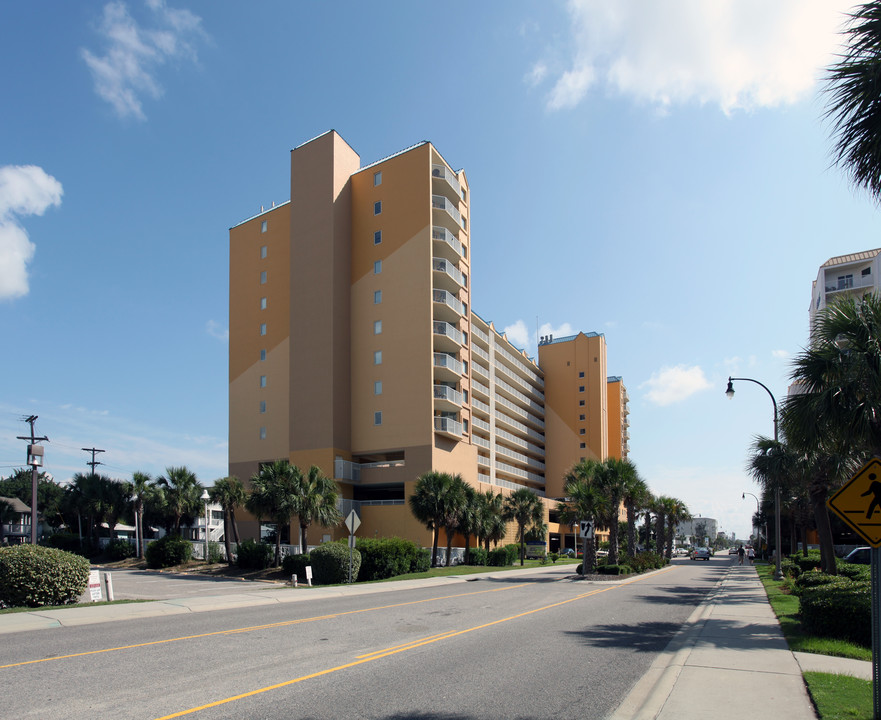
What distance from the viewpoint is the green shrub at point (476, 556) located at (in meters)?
49.5

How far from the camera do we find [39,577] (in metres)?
17.0

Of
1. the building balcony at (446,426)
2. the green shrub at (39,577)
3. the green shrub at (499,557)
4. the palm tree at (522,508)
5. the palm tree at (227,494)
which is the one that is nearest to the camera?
the green shrub at (39,577)

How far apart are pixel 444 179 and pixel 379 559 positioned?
34083 mm

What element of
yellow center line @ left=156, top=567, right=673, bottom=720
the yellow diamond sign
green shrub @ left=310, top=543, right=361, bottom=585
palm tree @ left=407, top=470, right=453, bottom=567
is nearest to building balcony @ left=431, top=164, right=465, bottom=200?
palm tree @ left=407, top=470, right=453, bottom=567

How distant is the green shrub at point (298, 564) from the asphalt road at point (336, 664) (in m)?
17.0

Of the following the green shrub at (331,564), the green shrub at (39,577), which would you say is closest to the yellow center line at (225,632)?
the green shrub at (39,577)

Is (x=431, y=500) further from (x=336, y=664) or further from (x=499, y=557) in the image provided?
(x=336, y=664)

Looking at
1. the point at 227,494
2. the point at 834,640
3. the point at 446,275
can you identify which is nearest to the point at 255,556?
the point at 227,494

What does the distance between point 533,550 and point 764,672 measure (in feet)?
218

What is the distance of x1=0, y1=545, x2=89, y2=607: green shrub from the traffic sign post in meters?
18.0

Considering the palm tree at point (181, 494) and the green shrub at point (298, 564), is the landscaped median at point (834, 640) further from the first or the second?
the palm tree at point (181, 494)

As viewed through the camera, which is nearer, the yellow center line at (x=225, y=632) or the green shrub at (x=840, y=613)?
the yellow center line at (x=225, y=632)

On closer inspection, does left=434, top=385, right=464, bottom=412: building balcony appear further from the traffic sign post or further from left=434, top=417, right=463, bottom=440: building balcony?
the traffic sign post

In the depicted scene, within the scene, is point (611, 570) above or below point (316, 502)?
below
